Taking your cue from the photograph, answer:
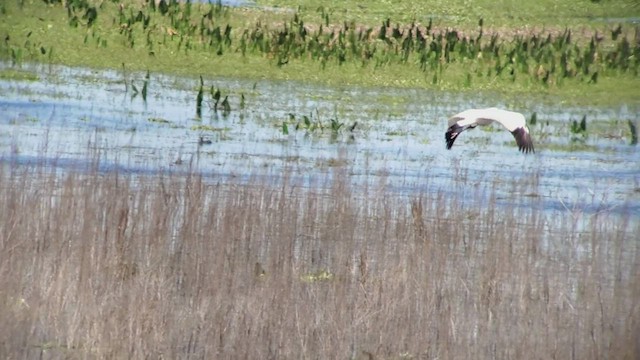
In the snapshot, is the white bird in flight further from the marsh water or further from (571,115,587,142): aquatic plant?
(571,115,587,142): aquatic plant

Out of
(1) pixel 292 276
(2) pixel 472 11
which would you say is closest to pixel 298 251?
(1) pixel 292 276

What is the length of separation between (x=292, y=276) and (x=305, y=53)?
15267mm

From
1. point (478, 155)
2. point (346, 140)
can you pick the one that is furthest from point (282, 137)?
point (478, 155)

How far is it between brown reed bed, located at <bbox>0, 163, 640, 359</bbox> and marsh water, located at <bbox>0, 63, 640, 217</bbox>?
0.81 meters

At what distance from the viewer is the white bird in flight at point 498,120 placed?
11.3 metres

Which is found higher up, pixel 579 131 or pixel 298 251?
pixel 579 131

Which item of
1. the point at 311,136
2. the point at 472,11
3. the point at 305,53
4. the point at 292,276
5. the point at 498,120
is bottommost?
the point at 292,276

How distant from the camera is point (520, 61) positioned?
2353cm

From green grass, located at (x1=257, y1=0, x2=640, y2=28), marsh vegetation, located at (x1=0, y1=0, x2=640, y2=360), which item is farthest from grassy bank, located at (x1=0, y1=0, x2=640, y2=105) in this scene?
marsh vegetation, located at (x1=0, y1=0, x2=640, y2=360)

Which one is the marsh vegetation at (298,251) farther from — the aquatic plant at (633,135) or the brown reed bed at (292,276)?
the aquatic plant at (633,135)

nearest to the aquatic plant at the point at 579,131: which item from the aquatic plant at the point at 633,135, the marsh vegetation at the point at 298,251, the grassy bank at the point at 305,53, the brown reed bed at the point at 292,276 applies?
the aquatic plant at the point at 633,135

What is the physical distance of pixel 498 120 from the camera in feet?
38.0

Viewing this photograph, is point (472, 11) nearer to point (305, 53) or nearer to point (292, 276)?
point (305, 53)

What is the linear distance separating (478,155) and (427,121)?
2585mm
